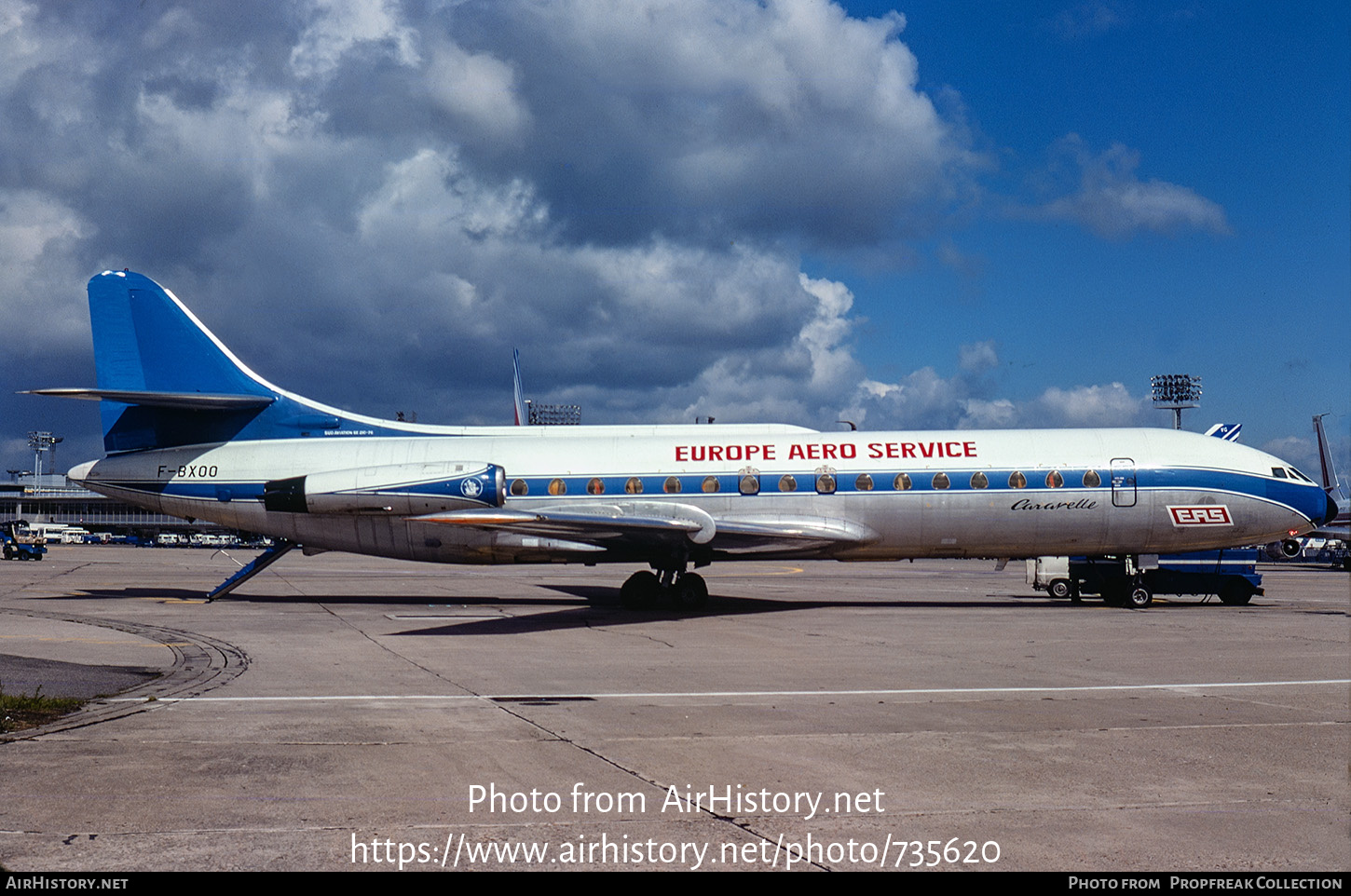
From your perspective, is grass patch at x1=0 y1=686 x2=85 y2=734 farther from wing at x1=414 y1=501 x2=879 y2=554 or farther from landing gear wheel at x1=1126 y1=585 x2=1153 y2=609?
landing gear wheel at x1=1126 y1=585 x2=1153 y2=609

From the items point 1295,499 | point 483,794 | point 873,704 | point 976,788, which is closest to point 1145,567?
point 1295,499

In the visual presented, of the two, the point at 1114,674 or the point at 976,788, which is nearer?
the point at 976,788

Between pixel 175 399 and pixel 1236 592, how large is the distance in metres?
27.2

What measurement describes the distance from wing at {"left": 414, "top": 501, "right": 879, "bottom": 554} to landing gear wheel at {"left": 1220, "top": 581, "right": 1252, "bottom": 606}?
33.2 ft

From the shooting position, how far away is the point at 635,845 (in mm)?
6219

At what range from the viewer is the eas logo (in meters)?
24.1

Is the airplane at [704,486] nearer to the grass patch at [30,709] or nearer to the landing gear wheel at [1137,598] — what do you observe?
the landing gear wheel at [1137,598]

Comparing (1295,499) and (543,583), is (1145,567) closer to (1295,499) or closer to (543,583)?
(1295,499)

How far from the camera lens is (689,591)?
24.2 meters

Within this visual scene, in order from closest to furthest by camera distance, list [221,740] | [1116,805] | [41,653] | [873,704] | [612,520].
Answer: [1116,805] → [221,740] → [873,704] → [41,653] → [612,520]

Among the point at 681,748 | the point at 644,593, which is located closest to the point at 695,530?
the point at 644,593

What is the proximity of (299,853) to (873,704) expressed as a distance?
699cm

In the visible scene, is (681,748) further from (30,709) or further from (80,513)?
(80,513)
